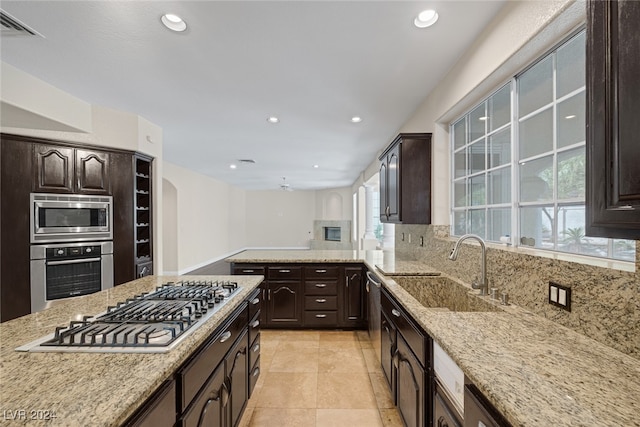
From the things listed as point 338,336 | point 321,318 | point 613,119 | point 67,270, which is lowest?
point 338,336

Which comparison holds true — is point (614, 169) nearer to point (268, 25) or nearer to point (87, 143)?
point (268, 25)

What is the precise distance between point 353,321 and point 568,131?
2.83m

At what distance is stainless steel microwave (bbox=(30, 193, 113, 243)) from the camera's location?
276cm

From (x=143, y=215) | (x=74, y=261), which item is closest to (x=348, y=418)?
(x=74, y=261)

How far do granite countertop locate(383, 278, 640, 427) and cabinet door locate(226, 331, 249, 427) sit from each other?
3.62ft

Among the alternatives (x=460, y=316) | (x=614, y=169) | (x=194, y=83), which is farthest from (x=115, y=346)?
(x=194, y=83)

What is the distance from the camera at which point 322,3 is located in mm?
1519

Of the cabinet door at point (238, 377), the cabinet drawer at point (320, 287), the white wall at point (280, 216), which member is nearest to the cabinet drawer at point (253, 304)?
the cabinet door at point (238, 377)

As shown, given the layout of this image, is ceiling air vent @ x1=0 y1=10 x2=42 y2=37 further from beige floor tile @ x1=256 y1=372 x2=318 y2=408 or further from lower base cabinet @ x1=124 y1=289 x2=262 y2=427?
beige floor tile @ x1=256 y1=372 x2=318 y2=408

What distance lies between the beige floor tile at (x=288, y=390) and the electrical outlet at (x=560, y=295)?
179cm

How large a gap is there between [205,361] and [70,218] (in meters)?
2.91

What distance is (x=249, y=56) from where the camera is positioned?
2.03 metres

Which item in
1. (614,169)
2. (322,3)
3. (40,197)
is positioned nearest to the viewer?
(614,169)

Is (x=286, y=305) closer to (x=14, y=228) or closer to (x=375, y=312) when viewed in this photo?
(x=375, y=312)
